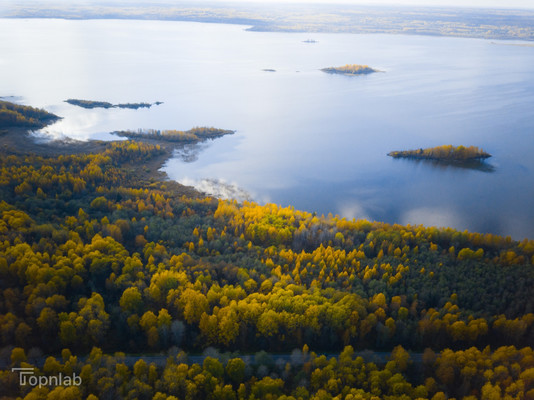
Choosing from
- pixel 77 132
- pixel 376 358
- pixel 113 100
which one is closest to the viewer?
pixel 376 358

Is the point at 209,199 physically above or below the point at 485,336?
above

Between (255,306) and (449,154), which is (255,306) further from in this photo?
(449,154)

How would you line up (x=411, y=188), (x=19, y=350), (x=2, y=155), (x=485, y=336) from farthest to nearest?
(x=411, y=188)
(x=2, y=155)
(x=485, y=336)
(x=19, y=350)

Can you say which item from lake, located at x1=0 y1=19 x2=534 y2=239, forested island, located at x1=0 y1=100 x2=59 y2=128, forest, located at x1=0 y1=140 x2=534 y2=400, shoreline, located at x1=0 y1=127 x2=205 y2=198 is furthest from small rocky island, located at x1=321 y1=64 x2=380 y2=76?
forest, located at x1=0 y1=140 x2=534 y2=400

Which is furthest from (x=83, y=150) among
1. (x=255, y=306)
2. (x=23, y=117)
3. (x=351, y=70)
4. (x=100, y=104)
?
(x=351, y=70)

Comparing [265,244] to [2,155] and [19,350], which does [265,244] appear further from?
[2,155]

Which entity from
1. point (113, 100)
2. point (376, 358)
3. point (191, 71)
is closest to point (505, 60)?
point (191, 71)
